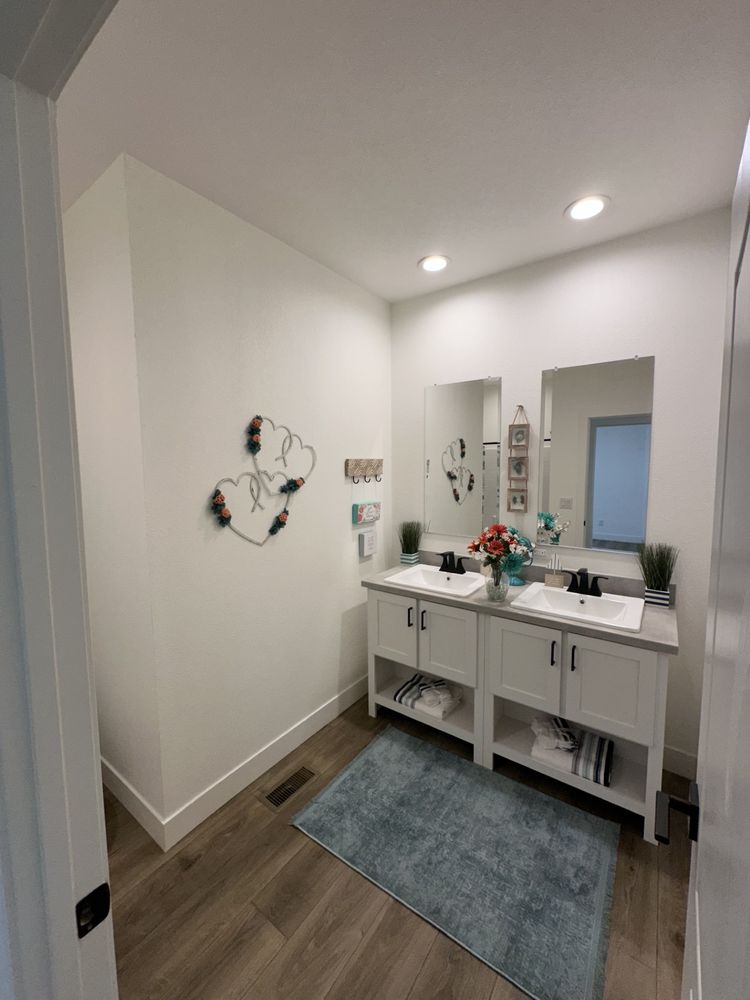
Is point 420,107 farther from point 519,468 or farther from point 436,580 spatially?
point 436,580

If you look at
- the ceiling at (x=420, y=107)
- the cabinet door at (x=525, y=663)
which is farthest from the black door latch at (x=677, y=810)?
the ceiling at (x=420, y=107)

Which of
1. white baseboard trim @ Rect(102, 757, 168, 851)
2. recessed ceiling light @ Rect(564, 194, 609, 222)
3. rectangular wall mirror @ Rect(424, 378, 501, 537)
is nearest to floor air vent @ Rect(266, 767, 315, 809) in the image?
white baseboard trim @ Rect(102, 757, 168, 851)

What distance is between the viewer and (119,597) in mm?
1700

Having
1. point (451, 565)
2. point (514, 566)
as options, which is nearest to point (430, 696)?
point (451, 565)

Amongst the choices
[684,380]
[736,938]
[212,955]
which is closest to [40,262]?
[736,938]

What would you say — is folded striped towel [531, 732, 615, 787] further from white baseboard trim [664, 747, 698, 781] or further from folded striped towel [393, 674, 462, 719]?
folded striped towel [393, 674, 462, 719]

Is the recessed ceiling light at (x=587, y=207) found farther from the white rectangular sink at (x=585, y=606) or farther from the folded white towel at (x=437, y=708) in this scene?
the folded white towel at (x=437, y=708)

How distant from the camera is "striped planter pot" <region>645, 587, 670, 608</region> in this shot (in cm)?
192

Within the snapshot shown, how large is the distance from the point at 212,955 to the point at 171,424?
5.80 ft

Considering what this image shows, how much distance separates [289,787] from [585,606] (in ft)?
5.49

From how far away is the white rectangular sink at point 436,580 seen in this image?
2.23 metres

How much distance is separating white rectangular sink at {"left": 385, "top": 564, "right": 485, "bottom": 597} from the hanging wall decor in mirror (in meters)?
0.46

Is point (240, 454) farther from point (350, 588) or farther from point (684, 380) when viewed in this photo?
point (684, 380)

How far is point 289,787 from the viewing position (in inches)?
76.0
